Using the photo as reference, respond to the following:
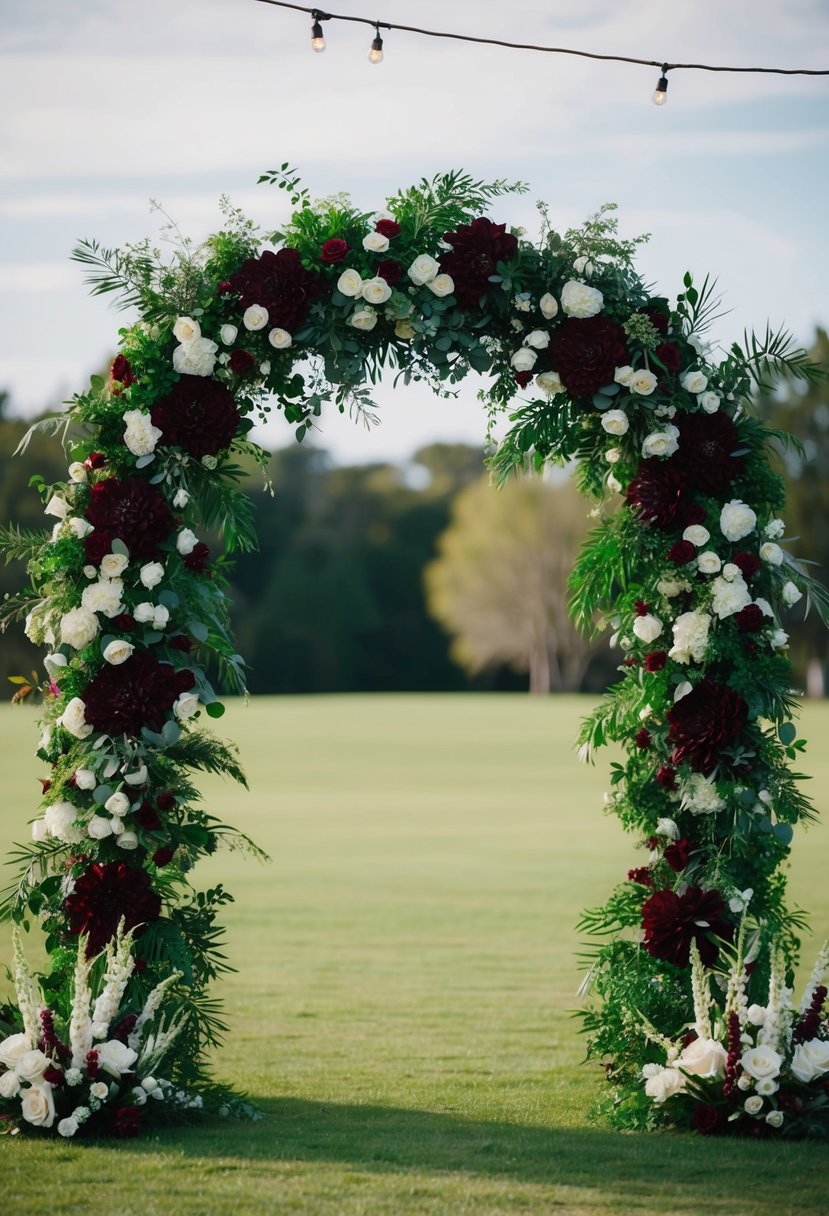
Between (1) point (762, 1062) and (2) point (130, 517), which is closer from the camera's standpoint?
(1) point (762, 1062)

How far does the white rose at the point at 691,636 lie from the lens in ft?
17.6

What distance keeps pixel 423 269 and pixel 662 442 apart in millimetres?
1214

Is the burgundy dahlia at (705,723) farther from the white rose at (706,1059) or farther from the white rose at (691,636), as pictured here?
the white rose at (706,1059)

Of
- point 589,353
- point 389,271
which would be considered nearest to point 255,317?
point 389,271

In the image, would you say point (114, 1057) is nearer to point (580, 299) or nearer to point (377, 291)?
point (377, 291)

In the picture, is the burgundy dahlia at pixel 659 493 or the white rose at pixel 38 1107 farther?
the burgundy dahlia at pixel 659 493

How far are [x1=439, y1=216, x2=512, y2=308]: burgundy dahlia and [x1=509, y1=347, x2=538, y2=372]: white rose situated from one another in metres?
0.28

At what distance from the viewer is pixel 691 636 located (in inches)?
212

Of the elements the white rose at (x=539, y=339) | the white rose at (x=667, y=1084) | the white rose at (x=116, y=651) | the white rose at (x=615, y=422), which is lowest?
the white rose at (x=667, y=1084)

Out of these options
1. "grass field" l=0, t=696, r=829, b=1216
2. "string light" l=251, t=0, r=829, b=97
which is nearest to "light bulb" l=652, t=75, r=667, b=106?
"string light" l=251, t=0, r=829, b=97

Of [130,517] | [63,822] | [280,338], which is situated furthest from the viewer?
[280,338]

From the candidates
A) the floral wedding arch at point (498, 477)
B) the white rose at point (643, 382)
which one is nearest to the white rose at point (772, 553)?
the floral wedding arch at point (498, 477)

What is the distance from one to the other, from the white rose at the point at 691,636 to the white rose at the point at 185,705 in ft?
6.45

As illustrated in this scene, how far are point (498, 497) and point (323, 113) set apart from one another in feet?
129
